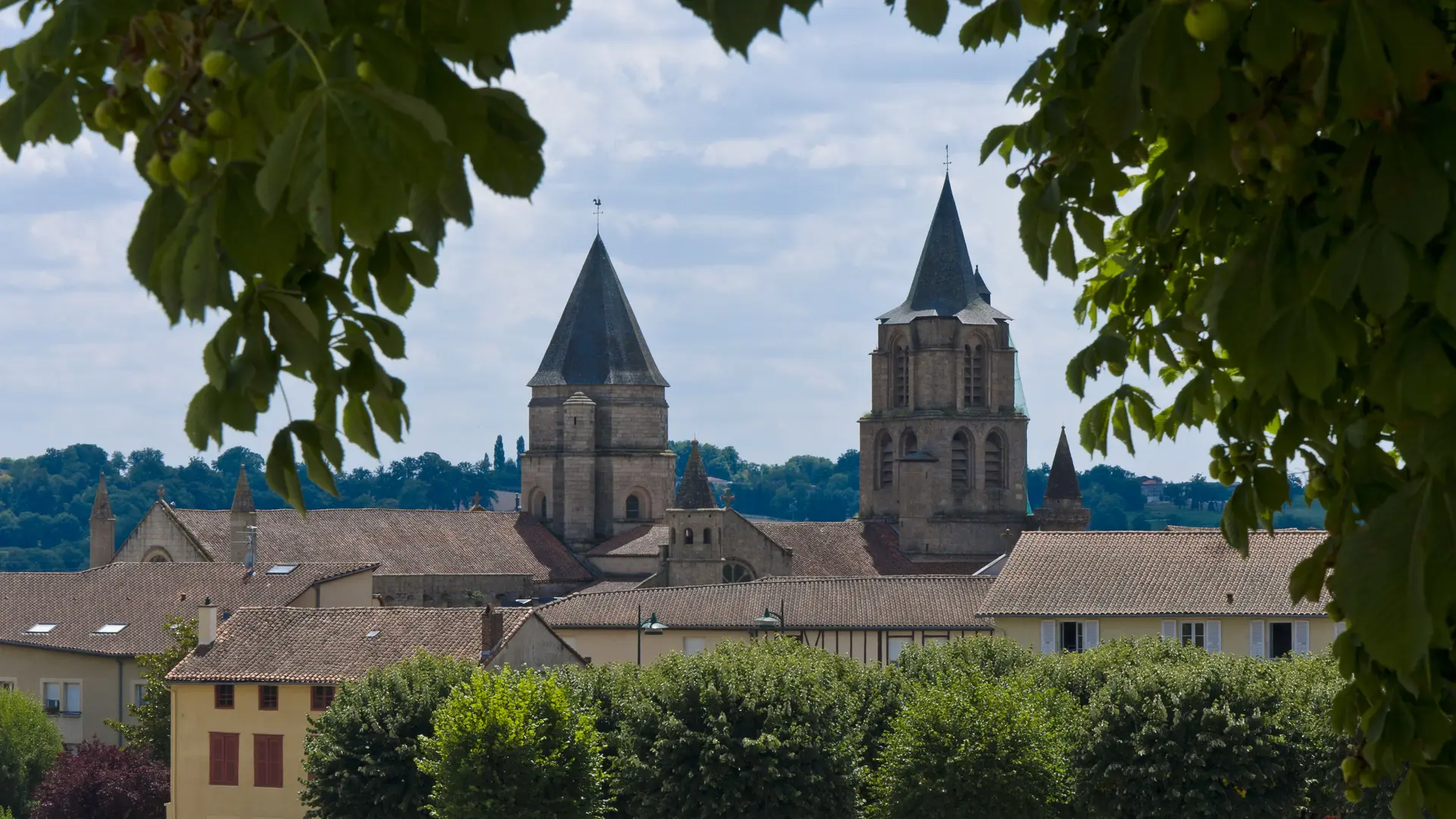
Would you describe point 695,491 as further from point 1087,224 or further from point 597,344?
point 1087,224

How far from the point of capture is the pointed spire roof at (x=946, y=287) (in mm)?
97875

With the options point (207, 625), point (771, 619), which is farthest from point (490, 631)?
point (207, 625)

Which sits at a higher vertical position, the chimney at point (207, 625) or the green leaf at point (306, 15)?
the green leaf at point (306, 15)

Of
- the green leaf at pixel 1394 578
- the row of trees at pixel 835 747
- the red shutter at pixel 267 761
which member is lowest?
the red shutter at pixel 267 761

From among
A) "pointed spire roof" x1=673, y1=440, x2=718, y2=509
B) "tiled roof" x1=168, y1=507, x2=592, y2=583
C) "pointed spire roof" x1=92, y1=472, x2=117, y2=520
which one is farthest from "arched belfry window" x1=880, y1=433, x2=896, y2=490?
"pointed spire roof" x1=92, y1=472, x2=117, y2=520

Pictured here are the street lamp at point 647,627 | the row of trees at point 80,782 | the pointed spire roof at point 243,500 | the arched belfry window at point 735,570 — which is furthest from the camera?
the arched belfry window at point 735,570

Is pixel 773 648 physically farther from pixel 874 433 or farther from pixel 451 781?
pixel 874 433

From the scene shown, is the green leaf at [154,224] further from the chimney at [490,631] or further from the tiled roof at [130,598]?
the tiled roof at [130,598]

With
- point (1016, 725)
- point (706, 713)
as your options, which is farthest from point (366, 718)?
point (1016, 725)

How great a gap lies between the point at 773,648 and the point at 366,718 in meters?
9.69

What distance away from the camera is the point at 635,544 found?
92.6 metres

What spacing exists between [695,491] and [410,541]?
1293 centimetres

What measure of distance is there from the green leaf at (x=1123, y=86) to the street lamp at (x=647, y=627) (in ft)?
174

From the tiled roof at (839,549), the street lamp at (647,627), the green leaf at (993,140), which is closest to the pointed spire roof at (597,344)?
the tiled roof at (839,549)
